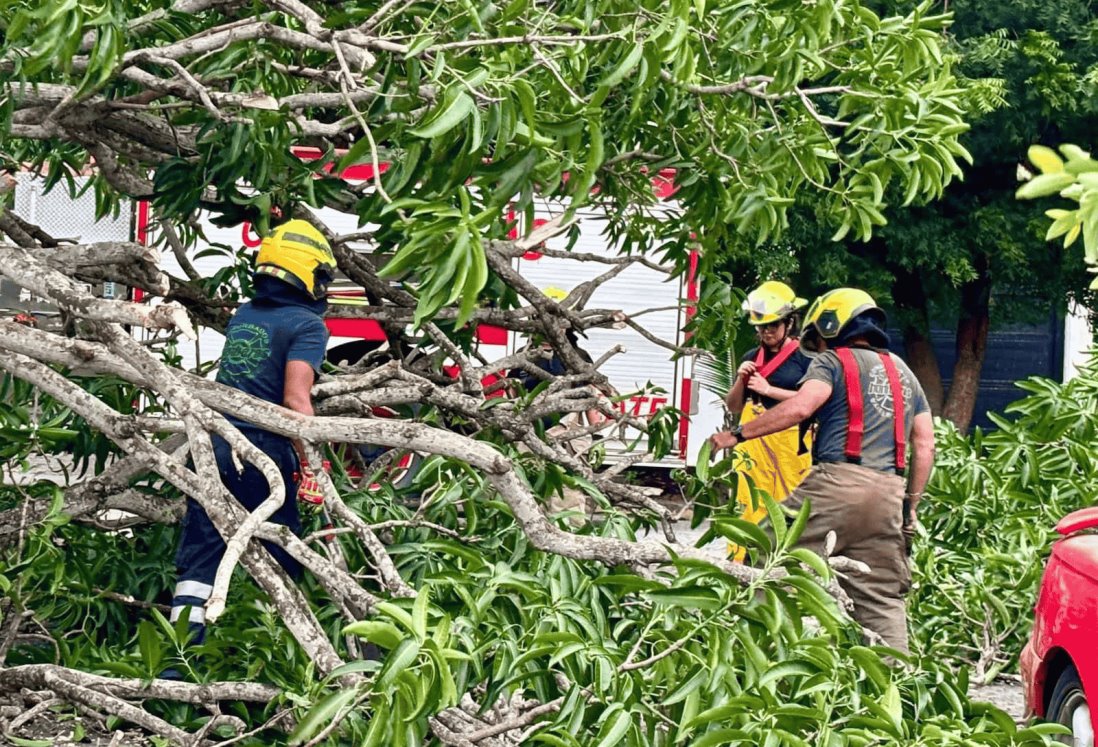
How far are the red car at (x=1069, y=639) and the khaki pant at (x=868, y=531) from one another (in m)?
0.84

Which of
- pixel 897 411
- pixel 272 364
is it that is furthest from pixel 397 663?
pixel 897 411

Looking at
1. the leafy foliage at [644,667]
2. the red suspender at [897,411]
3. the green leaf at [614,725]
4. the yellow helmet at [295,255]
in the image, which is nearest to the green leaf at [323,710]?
the leafy foliage at [644,667]

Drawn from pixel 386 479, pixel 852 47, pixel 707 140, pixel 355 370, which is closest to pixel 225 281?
pixel 355 370

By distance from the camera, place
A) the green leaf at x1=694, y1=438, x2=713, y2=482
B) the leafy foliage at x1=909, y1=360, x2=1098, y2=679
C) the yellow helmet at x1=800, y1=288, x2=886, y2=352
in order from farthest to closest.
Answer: the leafy foliage at x1=909, y1=360, x2=1098, y2=679 < the yellow helmet at x1=800, y1=288, x2=886, y2=352 < the green leaf at x1=694, y1=438, x2=713, y2=482

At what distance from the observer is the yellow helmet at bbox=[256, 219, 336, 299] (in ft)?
19.6

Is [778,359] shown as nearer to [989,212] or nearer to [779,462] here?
[779,462]

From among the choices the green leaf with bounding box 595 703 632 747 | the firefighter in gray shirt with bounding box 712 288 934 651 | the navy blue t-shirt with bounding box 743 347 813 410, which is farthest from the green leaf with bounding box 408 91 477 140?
the navy blue t-shirt with bounding box 743 347 813 410

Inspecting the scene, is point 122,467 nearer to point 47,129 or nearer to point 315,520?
point 315,520

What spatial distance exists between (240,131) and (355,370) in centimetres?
199

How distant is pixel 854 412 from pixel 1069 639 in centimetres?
167

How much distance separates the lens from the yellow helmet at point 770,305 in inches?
356

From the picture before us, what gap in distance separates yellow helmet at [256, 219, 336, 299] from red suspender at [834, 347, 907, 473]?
240 cm

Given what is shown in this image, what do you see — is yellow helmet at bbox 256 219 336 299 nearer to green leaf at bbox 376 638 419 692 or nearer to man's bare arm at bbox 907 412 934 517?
green leaf at bbox 376 638 419 692

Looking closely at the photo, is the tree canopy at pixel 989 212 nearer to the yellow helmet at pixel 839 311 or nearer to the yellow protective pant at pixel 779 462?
the yellow protective pant at pixel 779 462
